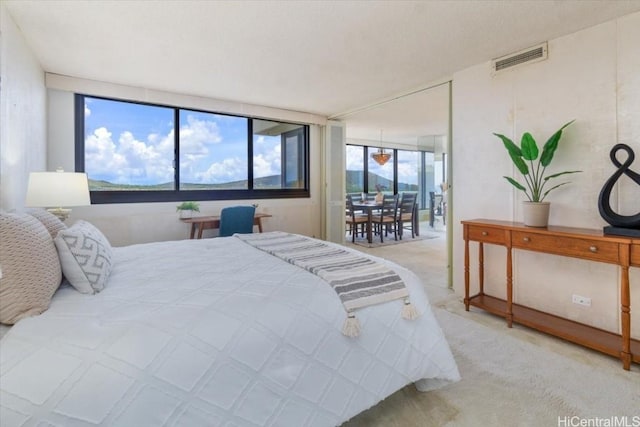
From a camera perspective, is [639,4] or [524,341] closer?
[639,4]

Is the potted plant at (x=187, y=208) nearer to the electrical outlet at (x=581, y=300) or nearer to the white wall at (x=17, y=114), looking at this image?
the white wall at (x=17, y=114)

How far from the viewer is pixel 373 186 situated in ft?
28.6

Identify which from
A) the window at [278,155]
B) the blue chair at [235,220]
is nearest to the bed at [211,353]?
the blue chair at [235,220]

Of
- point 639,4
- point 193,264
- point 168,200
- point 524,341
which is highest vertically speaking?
point 639,4

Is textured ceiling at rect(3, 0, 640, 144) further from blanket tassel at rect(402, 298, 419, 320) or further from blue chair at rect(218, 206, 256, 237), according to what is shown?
blanket tassel at rect(402, 298, 419, 320)

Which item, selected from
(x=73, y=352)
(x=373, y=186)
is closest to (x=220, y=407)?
(x=73, y=352)

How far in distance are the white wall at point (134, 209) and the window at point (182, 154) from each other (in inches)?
3.9

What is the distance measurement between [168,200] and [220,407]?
359cm

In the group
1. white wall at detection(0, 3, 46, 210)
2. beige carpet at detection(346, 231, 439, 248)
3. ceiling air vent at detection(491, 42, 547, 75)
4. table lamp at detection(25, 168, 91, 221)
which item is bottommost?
beige carpet at detection(346, 231, 439, 248)

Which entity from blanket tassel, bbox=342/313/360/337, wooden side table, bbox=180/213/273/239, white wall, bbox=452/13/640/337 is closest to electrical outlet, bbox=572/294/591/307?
white wall, bbox=452/13/640/337

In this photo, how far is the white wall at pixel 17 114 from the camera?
204 cm

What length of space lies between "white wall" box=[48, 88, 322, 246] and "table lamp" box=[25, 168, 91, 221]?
1280 mm

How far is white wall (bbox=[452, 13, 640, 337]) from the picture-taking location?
223cm

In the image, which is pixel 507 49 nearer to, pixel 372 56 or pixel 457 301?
pixel 372 56
